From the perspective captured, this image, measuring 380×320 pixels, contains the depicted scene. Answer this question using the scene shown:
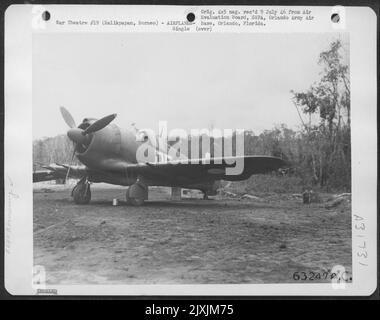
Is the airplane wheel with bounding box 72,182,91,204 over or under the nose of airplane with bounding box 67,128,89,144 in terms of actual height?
under

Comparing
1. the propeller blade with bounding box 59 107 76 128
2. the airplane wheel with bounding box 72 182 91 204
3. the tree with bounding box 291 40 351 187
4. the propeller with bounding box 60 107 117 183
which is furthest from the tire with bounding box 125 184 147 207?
the tree with bounding box 291 40 351 187

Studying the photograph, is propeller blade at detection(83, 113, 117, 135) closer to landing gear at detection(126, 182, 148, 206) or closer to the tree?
landing gear at detection(126, 182, 148, 206)

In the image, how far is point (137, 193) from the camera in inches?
67.6

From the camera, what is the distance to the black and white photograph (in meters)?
1.59

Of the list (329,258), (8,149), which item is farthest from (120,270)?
(329,258)

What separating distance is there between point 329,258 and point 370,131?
27.3 inches

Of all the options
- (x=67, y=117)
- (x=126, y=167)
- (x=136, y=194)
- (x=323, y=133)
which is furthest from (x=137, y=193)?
(x=323, y=133)

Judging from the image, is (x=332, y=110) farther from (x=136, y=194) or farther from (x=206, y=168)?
(x=136, y=194)

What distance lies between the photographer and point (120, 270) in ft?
5.17

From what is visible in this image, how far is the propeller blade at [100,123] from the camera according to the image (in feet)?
5.37

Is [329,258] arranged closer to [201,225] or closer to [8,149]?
[201,225]

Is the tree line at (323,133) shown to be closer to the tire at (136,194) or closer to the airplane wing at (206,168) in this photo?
the airplane wing at (206,168)

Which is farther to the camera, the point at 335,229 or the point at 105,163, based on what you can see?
the point at 105,163

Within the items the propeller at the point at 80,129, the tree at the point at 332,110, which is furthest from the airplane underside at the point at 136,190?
the tree at the point at 332,110
